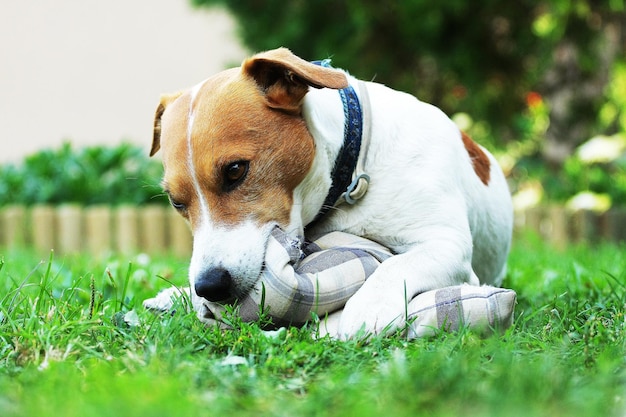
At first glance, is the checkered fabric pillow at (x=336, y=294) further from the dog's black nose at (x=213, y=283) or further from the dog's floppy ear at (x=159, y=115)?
the dog's floppy ear at (x=159, y=115)

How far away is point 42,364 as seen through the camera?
2234 millimetres

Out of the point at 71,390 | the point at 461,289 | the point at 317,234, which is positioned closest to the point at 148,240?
the point at 317,234

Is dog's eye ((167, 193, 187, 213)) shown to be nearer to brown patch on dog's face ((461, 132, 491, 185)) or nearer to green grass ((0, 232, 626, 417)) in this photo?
green grass ((0, 232, 626, 417))

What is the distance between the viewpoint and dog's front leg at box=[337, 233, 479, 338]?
2.71 meters

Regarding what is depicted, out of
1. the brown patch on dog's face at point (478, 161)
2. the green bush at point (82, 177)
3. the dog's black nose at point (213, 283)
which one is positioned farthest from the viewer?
the green bush at point (82, 177)

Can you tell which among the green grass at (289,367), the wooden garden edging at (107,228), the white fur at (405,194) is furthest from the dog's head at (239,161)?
the wooden garden edging at (107,228)

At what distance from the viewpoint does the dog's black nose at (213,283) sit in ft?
9.03

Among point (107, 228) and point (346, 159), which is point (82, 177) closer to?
A: point (107, 228)

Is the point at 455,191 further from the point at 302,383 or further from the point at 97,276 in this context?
the point at 97,276

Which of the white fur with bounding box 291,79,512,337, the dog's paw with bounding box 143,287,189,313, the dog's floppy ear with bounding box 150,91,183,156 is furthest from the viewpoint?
the dog's floppy ear with bounding box 150,91,183,156

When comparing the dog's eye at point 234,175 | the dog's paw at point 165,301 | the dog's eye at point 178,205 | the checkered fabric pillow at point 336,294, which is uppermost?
the dog's eye at point 234,175

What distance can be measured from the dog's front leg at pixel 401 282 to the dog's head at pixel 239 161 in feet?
1.30

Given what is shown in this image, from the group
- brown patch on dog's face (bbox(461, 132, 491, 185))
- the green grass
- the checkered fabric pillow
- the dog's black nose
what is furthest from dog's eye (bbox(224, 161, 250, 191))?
brown patch on dog's face (bbox(461, 132, 491, 185))

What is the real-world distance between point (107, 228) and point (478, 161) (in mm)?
4779
